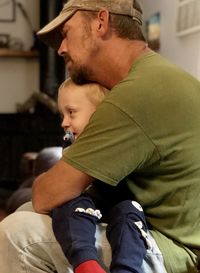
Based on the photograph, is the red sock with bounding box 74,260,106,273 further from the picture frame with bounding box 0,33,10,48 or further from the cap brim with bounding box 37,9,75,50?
the picture frame with bounding box 0,33,10,48

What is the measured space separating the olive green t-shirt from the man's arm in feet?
0.10

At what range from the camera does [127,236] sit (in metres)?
1.34

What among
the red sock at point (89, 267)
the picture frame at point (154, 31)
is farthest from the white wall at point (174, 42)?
the red sock at point (89, 267)

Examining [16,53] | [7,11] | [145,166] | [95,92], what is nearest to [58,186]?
[145,166]

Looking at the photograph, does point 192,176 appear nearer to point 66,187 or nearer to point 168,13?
point 66,187

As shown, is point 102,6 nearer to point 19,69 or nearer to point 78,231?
point 78,231

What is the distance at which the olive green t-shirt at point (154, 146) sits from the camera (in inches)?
52.9

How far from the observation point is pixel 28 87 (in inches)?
204

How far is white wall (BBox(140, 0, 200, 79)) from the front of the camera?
304 cm

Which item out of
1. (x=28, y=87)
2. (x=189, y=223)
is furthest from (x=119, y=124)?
(x=28, y=87)

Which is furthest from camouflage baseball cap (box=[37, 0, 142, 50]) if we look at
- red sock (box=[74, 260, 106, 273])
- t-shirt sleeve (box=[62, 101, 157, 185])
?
red sock (box=[74, 260, 106, 273])

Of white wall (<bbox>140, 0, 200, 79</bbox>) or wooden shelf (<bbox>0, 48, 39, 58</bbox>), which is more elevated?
white wall (<bbox>140, 0, 200, 79</bbox>)

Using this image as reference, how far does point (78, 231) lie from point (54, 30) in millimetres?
729

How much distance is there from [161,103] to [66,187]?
1.11 ft
